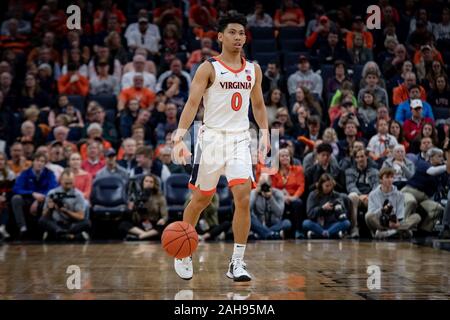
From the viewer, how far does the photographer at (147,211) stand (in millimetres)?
11672

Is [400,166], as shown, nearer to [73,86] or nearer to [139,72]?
[139,72]

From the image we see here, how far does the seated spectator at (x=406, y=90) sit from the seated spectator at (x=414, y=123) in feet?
1.70

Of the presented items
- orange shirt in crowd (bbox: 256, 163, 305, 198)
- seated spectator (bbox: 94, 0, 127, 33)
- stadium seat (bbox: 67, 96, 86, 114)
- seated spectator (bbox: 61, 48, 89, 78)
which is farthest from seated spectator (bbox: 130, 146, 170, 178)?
seated spectator (bbox: 94, 0, 127, 33)

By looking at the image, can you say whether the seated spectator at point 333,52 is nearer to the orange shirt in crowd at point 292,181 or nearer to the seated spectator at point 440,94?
the seated spectator at point 440,94

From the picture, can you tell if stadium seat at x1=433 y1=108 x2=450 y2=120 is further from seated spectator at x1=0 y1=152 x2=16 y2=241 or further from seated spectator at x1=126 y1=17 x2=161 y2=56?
seated spectator at x1=0 y1=152 x2=16 y2=241

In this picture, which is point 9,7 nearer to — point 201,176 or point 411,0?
point 411,0

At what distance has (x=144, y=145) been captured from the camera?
41.7ft

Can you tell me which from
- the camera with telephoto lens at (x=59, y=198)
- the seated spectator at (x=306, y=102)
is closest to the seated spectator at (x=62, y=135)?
the camera with telephoto lens at (x=59, y=198)

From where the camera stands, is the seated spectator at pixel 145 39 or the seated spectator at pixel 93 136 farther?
the seated spectator at pixel 145 39

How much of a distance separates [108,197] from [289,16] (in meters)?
6.20

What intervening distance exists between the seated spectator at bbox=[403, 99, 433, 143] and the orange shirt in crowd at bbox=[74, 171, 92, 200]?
5181 millimetres

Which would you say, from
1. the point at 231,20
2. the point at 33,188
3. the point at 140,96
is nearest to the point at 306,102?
the point at 140,96

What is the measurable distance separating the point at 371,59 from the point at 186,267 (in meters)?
9.26

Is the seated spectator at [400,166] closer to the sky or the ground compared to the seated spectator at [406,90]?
closer to the ground
